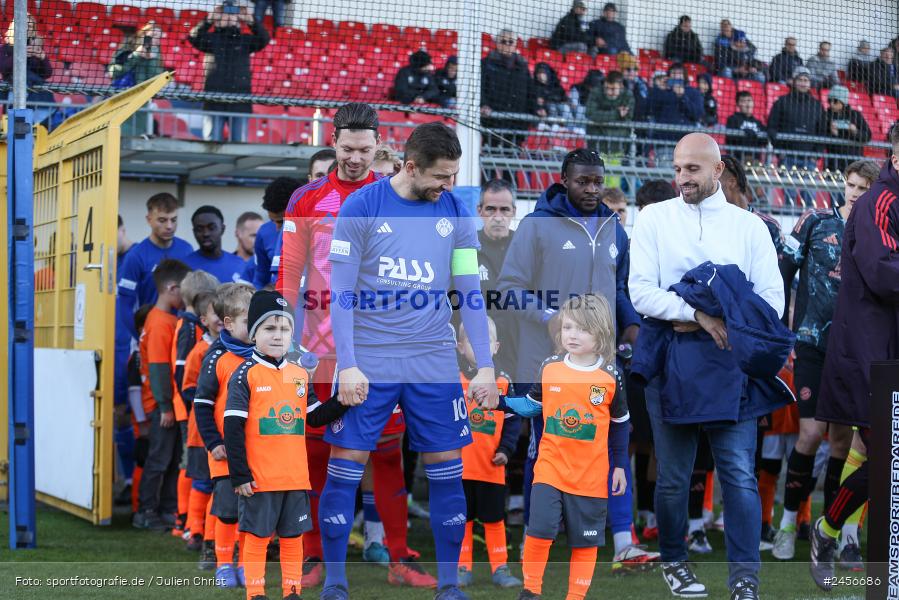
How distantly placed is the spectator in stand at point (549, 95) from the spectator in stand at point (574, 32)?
0.94 m

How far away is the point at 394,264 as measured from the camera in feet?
14.6

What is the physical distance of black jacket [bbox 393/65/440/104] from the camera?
944cm

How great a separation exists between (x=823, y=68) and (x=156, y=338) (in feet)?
23.8

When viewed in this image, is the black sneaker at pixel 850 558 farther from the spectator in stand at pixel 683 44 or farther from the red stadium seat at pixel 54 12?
the spectator in stand at pixel 683 44

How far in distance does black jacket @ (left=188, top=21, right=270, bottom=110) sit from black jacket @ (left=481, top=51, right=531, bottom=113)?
1.90 metres

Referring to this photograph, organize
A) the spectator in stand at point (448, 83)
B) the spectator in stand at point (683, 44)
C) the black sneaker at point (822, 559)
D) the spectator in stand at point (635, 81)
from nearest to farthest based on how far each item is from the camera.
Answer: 1. the black sneaker at point (822, 559)
2. the spectator in stand at point (448, 83)
3. the spectator in stand at point (635, 81)
4. the spectator in stand at point (683, 44)

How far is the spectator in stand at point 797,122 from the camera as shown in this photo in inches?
384

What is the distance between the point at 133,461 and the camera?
793 cm

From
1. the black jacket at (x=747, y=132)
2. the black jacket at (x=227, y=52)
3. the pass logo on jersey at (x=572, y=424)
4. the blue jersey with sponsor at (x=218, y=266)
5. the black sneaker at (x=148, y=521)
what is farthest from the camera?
the black jacket at (x=747, y=132)

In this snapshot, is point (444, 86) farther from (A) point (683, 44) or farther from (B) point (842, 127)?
(A) point (683, 44)

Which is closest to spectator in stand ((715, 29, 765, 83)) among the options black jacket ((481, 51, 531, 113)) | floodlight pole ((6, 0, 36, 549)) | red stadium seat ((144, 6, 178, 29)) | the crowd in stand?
black jacket ((481, 51, 531, 113))

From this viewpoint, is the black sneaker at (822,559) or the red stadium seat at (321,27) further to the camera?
the red stadium seat at (321,27)

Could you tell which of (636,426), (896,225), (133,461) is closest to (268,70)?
(133,461)

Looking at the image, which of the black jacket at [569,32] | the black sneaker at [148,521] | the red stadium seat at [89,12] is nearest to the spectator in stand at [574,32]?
the black jacket at [569,32]
